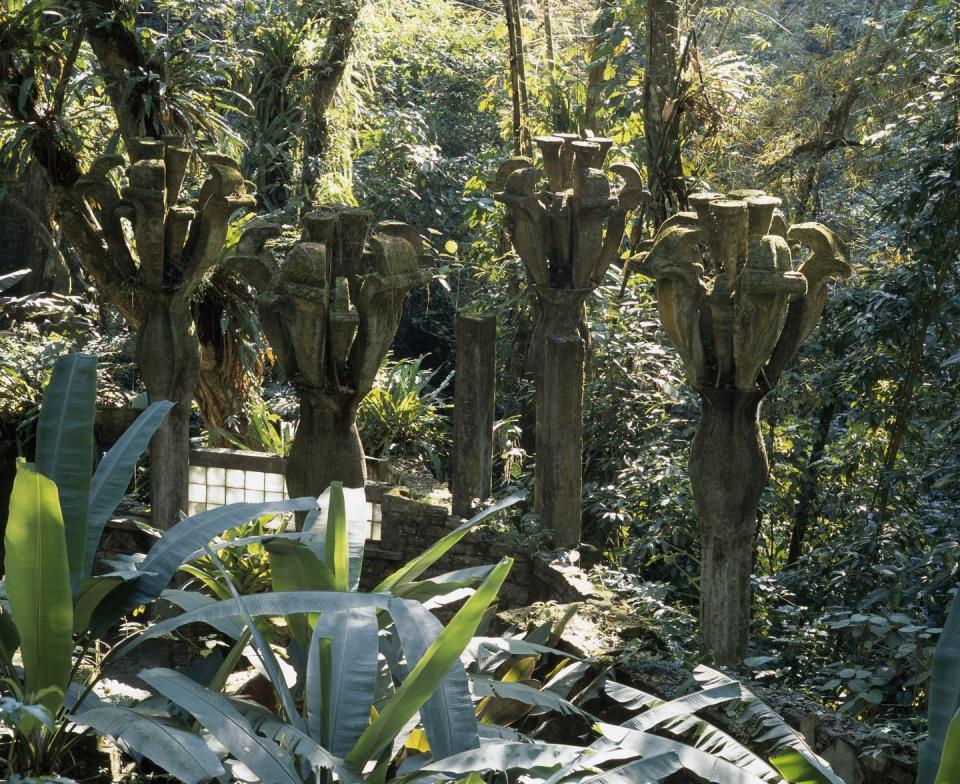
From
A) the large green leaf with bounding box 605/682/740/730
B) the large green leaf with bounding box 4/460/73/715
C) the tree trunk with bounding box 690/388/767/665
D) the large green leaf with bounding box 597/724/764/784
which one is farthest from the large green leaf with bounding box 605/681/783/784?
the large green leaf with bounding box 4/460/73/715

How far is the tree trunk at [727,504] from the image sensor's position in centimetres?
484

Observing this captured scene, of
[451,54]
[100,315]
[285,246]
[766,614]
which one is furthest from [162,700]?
[451,54]

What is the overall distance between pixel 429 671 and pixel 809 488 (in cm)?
451

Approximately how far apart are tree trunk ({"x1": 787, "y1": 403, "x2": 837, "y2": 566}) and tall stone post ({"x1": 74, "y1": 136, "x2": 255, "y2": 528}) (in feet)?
11.7

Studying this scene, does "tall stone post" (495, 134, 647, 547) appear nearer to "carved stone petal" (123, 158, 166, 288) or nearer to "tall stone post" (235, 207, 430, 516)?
"tall stone post" (235, 207, 430, 516)

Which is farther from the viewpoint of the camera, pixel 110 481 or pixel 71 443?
pixel 110 481

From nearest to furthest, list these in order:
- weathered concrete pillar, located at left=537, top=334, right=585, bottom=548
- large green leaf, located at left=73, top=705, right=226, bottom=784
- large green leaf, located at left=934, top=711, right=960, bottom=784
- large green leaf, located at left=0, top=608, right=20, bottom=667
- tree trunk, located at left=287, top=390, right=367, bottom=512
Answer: large green leaf, located at left=934, top=711, right=960, bottom=784
large green leaf, located at left=73, top=705, right=226, bottom=784
large green leaf, located at left=0, top=608, right=20, bottom=667
tree trunk, located at left=287, top=390, right=367, bottom=512
weathered concrete pillar, located at left=537, top=334, right=585, bottom=548

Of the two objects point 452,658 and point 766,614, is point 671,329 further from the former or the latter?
point 452,658

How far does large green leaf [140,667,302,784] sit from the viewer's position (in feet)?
9.25

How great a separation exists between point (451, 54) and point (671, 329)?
11144 millimetres

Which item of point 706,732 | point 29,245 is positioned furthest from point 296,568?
point 29,245

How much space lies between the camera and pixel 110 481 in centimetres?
382

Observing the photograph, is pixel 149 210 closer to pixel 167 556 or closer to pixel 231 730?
pixel 167 556

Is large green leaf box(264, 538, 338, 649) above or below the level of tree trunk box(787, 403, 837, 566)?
→ above
